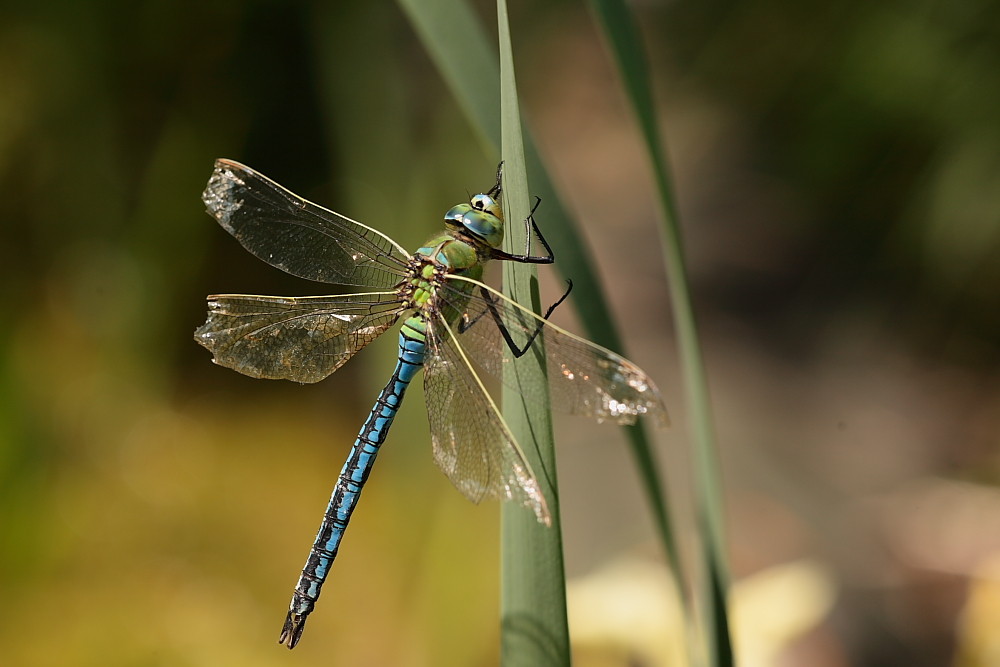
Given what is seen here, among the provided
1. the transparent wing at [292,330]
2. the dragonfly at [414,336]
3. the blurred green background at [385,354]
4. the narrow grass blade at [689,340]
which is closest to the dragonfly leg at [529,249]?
the dragonfly at [414,336]

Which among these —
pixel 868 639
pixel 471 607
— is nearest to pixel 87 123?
pixel 471 607

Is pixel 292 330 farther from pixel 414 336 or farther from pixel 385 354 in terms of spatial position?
pixel 385 354

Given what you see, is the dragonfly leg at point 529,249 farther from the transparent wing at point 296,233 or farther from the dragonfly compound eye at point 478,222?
the transparent wing at point 296,233

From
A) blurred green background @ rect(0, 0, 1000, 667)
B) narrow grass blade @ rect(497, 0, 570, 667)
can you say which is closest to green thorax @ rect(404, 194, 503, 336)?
narrow grass blade @ rect(497, 0, 570, 667)

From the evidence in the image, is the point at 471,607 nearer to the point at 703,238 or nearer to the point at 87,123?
the point at 703,238

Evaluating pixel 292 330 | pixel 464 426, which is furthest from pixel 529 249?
pixel 292 330

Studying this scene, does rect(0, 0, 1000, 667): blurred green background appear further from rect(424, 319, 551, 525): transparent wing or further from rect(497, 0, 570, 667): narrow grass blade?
rect(497, 0, 570, 667): narrow grass blade
